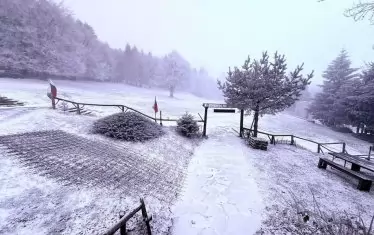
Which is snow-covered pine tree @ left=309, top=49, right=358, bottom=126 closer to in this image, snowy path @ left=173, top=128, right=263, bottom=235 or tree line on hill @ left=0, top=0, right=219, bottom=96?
snowy path @ left=173, top=128, right=263, bottom=235

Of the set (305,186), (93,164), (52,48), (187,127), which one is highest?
(52,48)

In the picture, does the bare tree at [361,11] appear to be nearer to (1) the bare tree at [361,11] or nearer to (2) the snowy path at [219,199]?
(1) the bare tree at [361,11]

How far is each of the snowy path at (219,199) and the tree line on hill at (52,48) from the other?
129ft

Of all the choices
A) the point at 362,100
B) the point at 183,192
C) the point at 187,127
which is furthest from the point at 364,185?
the point at 362,100

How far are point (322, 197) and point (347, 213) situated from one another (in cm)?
97

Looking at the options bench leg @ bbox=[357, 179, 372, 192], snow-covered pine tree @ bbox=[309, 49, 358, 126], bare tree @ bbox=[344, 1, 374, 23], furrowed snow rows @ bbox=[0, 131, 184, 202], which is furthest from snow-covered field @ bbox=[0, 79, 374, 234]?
snow-covered pine tree @ bbox=[309, 49, 358, 126]

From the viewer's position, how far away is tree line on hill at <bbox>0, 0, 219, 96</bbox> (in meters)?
31.7

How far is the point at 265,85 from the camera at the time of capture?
1439 centimetres

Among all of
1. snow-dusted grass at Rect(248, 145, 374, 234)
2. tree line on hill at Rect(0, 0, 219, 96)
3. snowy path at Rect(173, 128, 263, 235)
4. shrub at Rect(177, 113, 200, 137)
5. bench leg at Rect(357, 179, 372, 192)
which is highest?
tree line on hill at Rect(0, 0, 219, 96)

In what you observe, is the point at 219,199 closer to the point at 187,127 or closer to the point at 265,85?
the point at 187,127

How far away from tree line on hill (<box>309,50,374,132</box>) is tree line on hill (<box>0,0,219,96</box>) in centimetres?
3427

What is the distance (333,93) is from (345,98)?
25.6 feet

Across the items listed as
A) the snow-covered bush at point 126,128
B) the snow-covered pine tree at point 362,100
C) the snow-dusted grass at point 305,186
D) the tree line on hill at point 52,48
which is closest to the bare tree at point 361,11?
the snow-dusted grass at point 305,186

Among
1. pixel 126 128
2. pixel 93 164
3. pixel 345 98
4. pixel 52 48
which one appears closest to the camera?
pixel 93 164
